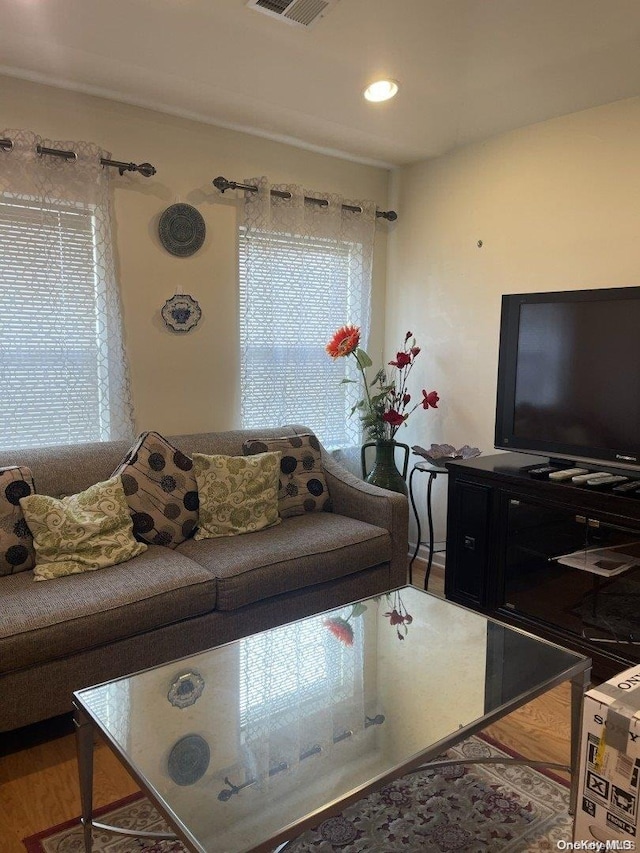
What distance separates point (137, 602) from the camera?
2102 millimetres

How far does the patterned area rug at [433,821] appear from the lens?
163 cm

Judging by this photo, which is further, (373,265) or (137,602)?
(373,265)

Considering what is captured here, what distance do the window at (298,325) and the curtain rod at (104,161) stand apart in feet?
1.93

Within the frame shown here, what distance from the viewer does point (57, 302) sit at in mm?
2709

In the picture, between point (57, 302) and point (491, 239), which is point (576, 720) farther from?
point (57, 302)

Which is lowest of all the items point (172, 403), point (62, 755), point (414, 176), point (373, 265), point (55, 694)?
point (62, 755)

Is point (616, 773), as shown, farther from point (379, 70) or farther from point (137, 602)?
point (379, 70)

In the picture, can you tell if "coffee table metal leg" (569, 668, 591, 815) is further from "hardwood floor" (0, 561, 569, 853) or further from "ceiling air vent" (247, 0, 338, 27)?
"ceiling air vent" (247, 0, 338, 27)

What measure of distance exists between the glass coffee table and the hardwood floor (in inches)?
9.1

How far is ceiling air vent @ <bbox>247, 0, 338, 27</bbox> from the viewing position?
1.96 m

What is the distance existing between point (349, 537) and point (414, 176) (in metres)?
2.24

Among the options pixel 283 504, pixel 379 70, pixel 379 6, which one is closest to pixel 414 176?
pixel 379 70

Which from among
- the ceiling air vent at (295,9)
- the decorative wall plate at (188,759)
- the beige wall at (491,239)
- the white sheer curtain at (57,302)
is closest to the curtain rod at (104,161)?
the white sheer curtain at (57,302)

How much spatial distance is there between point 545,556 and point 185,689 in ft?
5.41
